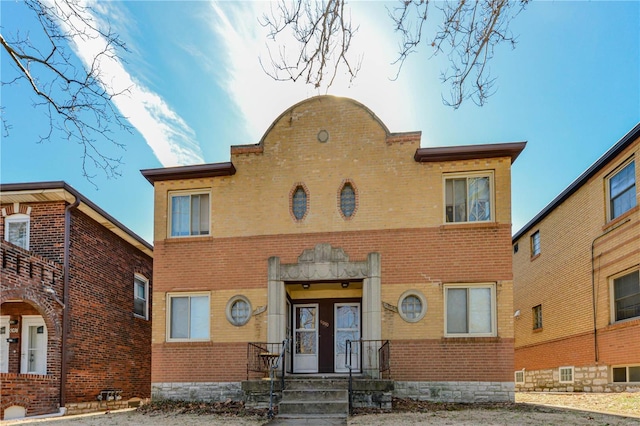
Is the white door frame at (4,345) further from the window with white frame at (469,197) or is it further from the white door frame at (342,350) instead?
the window with white frame at (469,197)

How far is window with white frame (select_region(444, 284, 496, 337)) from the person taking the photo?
12805mm

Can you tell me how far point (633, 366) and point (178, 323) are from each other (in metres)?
11.9

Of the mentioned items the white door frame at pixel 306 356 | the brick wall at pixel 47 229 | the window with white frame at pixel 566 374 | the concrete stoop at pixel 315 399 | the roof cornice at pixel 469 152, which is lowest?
the window with white frame at pixel 566 374

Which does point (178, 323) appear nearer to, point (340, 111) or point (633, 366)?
point (340, 111)

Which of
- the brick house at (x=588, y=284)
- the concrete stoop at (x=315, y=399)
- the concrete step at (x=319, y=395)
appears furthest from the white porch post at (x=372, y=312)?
the brick house at (x=588, y=284)

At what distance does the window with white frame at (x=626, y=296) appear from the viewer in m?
14.3

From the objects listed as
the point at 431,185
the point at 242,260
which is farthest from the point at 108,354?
the point at 431,185

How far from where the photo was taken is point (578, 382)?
17.0m

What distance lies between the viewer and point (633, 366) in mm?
14312

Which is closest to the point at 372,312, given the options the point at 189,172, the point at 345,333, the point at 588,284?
the point at 345,333

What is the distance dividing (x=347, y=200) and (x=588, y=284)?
8429mm

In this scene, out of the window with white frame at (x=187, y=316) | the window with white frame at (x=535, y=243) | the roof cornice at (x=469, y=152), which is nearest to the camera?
the roof cornice at (x=469, y=152)

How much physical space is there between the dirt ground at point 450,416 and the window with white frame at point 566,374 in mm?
4676

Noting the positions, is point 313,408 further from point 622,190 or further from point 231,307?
point 622,190
